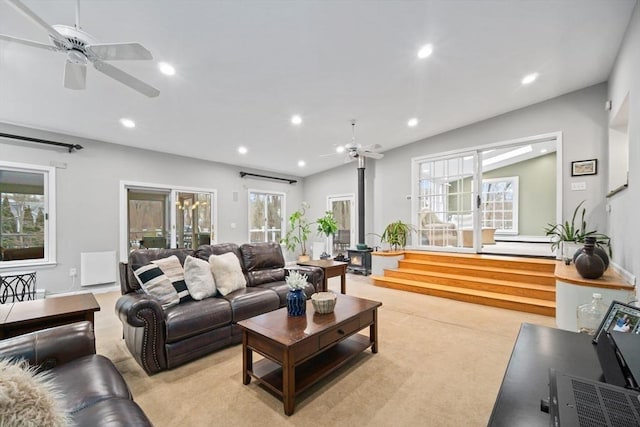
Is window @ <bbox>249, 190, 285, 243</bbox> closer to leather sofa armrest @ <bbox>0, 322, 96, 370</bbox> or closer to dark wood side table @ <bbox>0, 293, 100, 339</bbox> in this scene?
dark wood side table @ <bbox>0, 293, 100, 339</bbox>

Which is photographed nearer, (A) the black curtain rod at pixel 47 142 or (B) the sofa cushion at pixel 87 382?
(B) the sofa cushion at pixel 87 382

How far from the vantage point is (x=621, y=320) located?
126 centimetres

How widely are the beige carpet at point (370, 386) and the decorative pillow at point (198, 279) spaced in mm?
616

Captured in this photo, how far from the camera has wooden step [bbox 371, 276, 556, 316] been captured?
3.78 m

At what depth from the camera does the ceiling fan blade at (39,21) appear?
4.95ft

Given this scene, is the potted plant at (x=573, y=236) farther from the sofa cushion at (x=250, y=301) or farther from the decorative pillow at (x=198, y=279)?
the decorative pillow at (x=198, y=279)

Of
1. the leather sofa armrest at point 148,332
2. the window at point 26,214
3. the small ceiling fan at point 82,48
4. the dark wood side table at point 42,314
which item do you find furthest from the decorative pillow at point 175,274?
the window at point 26,214

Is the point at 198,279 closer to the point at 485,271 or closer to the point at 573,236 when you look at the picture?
the point at 485,271

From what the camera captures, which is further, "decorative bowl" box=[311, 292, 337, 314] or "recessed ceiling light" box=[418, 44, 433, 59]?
"recessed ceiling light" box=[418, 44, 433, 59]

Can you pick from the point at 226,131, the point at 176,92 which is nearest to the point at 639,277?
the point at 176,92

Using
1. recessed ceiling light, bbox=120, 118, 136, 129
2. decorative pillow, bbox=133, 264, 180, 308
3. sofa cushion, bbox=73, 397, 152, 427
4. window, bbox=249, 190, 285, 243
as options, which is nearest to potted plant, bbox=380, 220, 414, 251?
window, bbox=249, 190, 285, 243

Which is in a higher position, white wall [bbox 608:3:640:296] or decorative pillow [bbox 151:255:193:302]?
white wall [bbox 608:3:640:296]

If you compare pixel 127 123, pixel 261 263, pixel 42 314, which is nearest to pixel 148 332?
pixel 42 314

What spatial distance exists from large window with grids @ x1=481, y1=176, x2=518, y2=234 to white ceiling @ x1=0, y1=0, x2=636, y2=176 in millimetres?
4312
